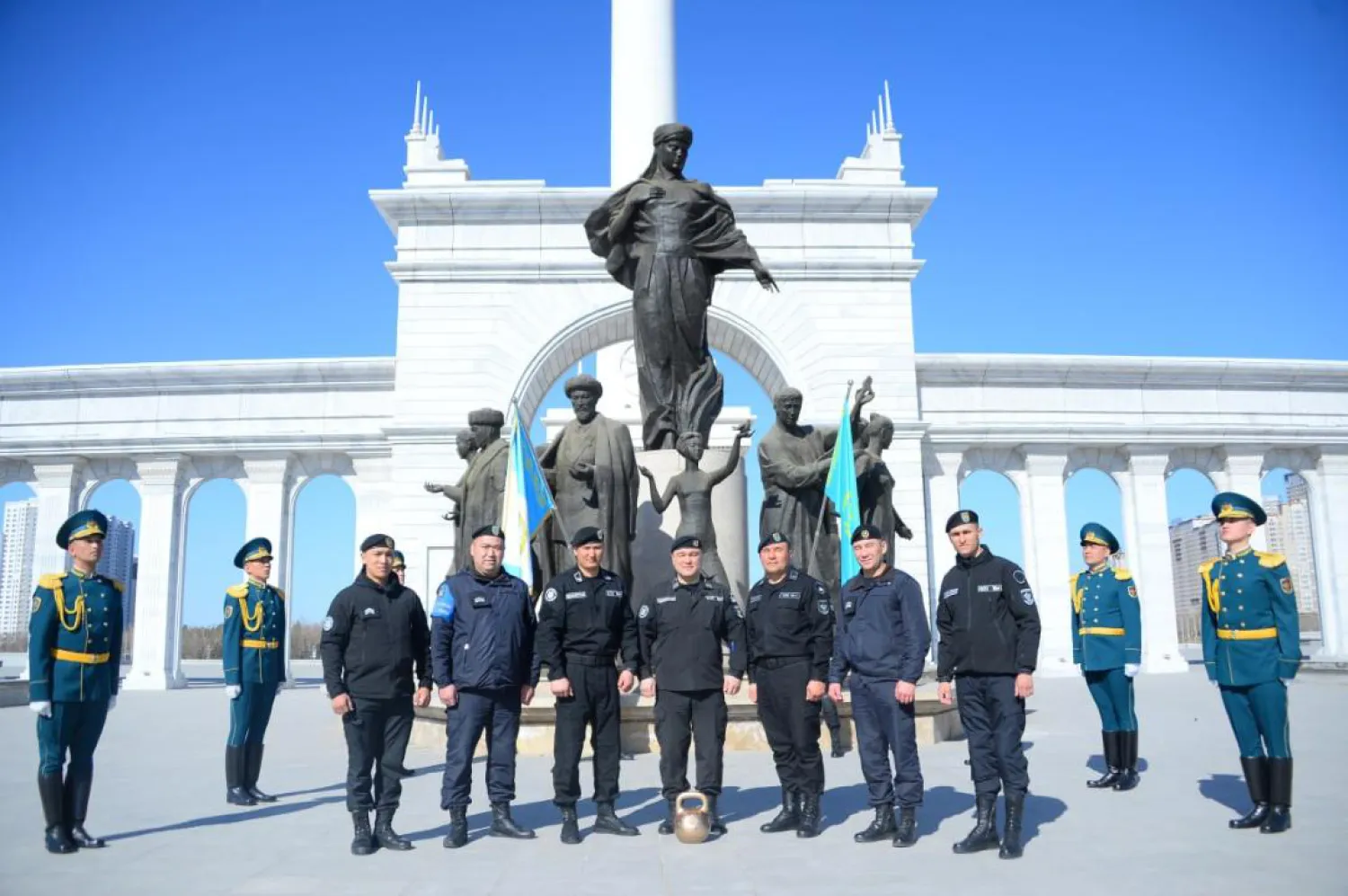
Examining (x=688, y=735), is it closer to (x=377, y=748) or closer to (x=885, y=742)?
(x=885, y=742)

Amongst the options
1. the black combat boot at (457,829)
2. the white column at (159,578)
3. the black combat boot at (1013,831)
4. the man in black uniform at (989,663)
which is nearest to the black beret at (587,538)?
the black combat boot at (457,829)

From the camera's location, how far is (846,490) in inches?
330

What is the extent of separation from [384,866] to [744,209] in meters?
20.6

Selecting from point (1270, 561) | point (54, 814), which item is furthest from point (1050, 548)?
point (54, 814)

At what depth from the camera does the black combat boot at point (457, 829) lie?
553cm

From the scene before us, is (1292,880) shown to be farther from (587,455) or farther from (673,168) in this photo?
(673,168)

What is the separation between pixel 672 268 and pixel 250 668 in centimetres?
474

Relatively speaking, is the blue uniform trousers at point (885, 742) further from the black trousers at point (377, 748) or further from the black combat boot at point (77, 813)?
the black combat boot at point (77, 813)

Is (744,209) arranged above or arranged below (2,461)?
above

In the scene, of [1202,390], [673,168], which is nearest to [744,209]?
[1202,390]

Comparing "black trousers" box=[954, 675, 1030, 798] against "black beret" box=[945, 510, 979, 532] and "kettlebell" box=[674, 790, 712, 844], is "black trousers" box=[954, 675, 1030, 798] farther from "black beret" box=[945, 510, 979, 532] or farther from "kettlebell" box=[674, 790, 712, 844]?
"kettlebell" box=[674, 790, 712, 844]

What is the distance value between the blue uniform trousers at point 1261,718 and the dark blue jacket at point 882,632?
206cm

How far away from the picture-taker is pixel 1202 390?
2528 centimetres

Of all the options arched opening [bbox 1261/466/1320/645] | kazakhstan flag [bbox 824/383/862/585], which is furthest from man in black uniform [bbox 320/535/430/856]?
arched opening [bbox 1261/466/1320/645]
